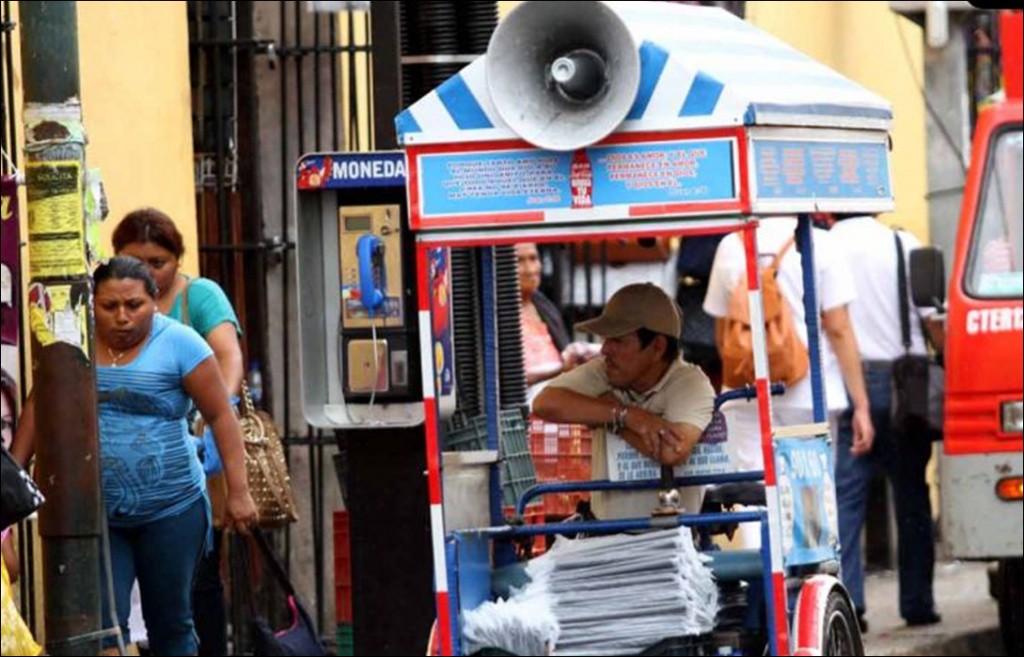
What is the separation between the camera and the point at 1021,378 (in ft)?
34.9

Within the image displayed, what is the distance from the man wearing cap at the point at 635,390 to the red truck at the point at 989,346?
7.96 feet

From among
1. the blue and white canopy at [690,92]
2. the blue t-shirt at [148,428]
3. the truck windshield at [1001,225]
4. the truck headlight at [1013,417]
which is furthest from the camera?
the truck windshield at [1001,225]

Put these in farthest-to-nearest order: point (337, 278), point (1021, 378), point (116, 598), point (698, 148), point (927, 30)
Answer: point (927, 30)
point (1021, 378)
point (337, 278)
point (116, 598)
point (698, 148)

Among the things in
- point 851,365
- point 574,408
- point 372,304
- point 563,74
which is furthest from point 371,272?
point 851,365

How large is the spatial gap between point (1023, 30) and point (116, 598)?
4.60 meters

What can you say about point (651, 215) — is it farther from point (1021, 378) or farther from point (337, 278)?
point (1021, 378)

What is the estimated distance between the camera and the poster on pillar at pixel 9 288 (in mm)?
9008

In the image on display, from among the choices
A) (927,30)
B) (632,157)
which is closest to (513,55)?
(632,157)

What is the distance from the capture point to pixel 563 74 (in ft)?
24.9

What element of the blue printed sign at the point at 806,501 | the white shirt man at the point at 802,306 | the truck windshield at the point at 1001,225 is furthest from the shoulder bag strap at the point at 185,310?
the truck windshield at the point at 1001,225

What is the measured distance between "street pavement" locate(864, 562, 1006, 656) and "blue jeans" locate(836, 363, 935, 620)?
0.21 m

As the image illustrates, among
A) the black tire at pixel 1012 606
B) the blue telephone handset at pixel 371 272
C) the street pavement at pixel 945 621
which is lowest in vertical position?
the street pavement at pixel 945 621

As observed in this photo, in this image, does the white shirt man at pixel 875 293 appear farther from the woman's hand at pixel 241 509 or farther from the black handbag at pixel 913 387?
the woman's hand at pixel 241 509

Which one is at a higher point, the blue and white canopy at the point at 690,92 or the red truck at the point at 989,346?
the blue and white canopy at the point at 690,92
